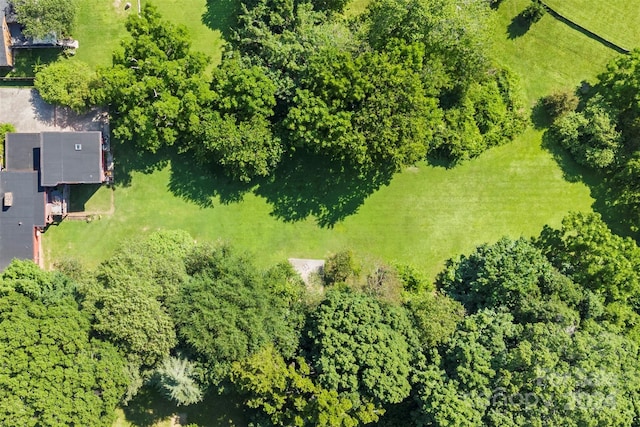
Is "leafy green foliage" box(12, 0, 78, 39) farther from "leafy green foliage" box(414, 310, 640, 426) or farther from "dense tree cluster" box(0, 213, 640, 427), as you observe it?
"leafy green foliage" box(414, 310, 640, 426)

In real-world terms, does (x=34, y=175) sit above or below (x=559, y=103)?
below

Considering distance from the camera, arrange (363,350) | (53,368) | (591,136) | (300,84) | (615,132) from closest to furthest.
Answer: (53,368) → (363,350) → (300,84) → (615,132) → (591,136)

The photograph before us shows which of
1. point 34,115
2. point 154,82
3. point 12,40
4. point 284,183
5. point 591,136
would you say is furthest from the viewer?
point 284,183

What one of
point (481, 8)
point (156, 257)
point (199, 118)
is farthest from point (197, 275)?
point (481, 8)

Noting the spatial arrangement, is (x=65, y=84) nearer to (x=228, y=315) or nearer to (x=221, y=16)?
(x=221, y=16)

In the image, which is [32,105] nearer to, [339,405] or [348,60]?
[348,60]

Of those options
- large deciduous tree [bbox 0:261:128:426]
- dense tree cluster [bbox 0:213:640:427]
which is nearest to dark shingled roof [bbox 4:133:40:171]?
dense tree cluster [bbox 0:213:640:427]

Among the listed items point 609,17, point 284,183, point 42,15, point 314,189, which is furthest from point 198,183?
point 609,17
